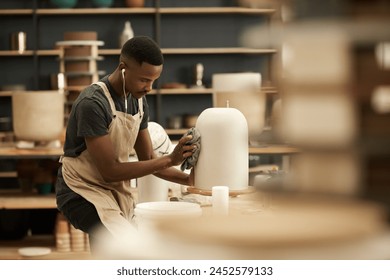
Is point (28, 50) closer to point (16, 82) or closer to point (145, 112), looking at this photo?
point (16, 82)

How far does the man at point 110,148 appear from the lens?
149 cm

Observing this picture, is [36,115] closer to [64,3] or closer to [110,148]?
[110,148]

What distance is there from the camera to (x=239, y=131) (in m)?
1.40

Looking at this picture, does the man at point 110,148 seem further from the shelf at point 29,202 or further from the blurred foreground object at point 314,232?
the shelf at point 29,202

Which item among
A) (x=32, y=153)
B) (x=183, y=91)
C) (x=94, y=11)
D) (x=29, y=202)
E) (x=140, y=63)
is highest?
(x=94, y=11)

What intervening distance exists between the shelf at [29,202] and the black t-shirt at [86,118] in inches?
50.6

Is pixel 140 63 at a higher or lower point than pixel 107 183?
higher

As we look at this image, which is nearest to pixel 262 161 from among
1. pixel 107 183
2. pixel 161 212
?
pixel 107 183

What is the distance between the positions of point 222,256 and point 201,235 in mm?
34

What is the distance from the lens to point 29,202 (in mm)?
2895

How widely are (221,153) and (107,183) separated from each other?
0.42 m

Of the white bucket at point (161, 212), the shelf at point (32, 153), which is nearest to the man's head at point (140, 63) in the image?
the white bucket at point (161, 212)

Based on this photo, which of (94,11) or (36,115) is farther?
(94,11)
